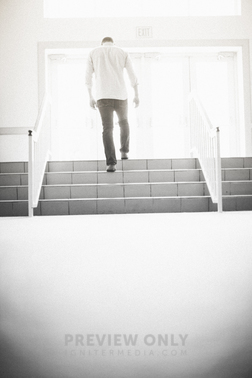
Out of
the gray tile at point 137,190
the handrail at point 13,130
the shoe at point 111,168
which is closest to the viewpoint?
the gray tile at point 137,190

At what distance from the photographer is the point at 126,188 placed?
12.3 ft

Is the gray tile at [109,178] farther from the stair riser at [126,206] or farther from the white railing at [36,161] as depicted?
the white railing at [36,161]

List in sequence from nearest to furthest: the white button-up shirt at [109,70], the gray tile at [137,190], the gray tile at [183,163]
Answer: the gray tile at [137,190] < the white button-up shirt at [109,70] < the gray tile at [183,163]

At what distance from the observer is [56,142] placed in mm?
6254

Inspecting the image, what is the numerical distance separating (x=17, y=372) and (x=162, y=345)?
442 millimetres

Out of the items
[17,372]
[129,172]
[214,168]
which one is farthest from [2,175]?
[17,372]

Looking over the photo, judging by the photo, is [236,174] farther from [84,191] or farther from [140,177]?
[84,191]

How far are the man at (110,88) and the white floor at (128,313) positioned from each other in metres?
2.62

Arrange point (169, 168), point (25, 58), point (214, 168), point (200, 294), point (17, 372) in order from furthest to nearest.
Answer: point (25, 58) → point (169, 168) → point (214, 168) → point (200, 294) → point (17, 372)

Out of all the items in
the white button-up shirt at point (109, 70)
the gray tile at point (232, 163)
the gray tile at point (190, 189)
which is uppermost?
the white button-up shirt at point (109, 70)

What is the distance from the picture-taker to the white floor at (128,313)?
1048 millimetres

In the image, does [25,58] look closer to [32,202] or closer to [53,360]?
[32,202]

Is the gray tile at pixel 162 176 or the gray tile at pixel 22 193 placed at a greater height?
the gray tile at pixel 162 176

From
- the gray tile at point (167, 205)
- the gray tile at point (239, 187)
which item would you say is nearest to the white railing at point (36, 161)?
the gray tile at point (167, 205)
